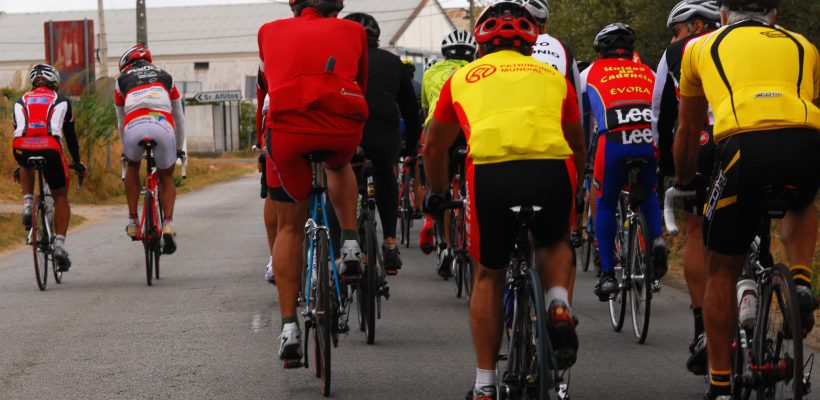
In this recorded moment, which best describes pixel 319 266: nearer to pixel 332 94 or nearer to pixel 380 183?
pixel 332 94

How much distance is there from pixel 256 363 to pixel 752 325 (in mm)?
3210

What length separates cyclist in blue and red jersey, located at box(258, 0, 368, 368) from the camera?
6730 mm

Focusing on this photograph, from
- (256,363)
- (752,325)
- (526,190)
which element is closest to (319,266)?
(256,363)

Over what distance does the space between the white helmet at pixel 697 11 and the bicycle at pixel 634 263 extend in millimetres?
1038

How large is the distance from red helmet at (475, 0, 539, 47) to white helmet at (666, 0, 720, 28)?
2391 millimetres

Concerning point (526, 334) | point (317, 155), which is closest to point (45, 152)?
point (317, 155)

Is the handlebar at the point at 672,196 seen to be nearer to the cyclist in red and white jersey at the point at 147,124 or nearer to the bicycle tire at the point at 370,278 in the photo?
the bicycle tire at the point at 370,278

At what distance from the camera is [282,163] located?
6.80m

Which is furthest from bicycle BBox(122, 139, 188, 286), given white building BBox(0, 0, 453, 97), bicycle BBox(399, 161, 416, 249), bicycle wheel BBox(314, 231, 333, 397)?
white building BBox(0, 0, 453, 97)

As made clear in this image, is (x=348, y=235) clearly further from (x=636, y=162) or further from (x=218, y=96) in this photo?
(x=218, y=96)

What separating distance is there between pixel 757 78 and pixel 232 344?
4.26 metres

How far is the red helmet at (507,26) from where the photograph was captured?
5.75 metres

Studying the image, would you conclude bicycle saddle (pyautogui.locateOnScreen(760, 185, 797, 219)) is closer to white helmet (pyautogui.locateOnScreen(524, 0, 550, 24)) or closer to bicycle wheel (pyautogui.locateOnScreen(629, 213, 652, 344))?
bicycle wheel (pyautogui.locateOnScreen(629, 213, 652, 344))

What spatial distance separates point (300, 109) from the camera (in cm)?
669
